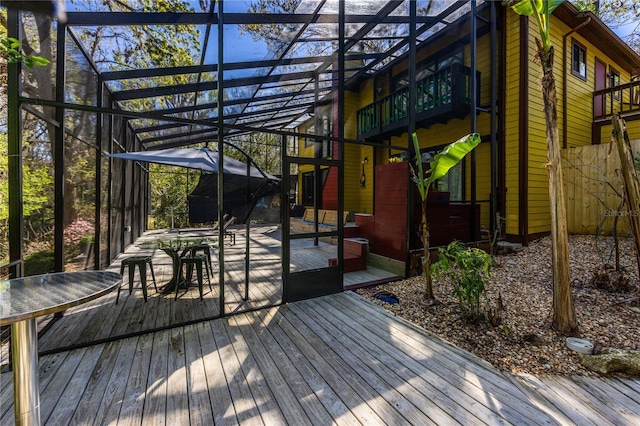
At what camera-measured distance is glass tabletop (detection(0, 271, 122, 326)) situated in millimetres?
1301

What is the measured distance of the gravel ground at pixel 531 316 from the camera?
2.64m

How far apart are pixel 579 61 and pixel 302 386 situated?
11772mm

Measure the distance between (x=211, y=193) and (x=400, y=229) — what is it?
144 inches

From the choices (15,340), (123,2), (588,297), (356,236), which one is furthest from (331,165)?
(588,297)

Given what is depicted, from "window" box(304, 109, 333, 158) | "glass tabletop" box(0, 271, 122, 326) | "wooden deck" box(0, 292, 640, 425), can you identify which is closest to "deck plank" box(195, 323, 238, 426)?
"wooden deck" box(0, 292, 640, 425)

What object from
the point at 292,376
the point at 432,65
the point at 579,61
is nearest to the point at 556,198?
the point at 292,376

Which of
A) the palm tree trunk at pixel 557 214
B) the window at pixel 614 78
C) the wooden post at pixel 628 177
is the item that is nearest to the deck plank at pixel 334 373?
the palm tree trunk at pixel 557 214

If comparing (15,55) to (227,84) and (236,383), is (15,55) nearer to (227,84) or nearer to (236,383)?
(227,84)

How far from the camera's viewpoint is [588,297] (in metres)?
3.86

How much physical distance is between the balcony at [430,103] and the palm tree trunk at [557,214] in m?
4.03

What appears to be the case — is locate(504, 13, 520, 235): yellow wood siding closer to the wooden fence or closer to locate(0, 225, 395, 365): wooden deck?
the wooden fence

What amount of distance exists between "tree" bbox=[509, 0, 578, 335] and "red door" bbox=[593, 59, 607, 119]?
29.9ft

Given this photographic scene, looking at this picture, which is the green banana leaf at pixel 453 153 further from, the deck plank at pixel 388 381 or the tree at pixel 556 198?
the deck plank at pixel 388 381

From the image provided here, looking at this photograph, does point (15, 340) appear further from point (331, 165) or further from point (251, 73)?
point (251, 73)
